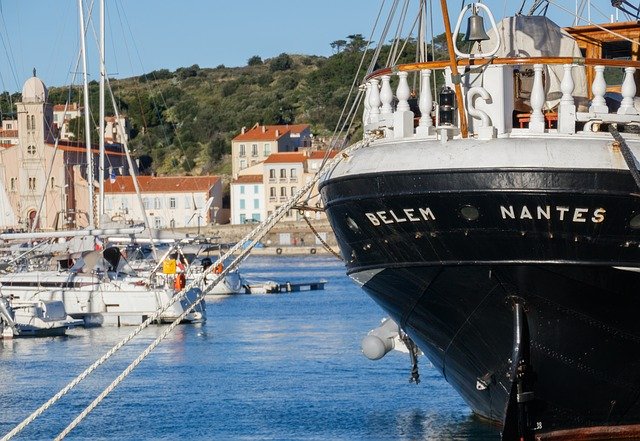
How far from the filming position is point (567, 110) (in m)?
14.1

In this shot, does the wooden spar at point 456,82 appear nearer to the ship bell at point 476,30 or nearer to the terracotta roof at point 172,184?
the ship bell at point 476,30

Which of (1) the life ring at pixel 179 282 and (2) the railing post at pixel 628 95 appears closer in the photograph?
(2) the railing post at pixel 628 95

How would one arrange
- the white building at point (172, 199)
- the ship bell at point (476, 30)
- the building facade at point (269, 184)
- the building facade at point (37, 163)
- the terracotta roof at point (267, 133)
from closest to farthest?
the ship bell at point (476, 30)
the building facade at point (37, 163)
the white building at point (172, 199)
the building facade at point (269, 184)
the terracotta roof at point (267, 133)

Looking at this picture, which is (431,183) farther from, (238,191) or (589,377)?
(238,191)

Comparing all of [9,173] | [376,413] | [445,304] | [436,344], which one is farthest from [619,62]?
[9,173]

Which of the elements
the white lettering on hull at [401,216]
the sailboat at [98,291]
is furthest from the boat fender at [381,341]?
the sailboat at [98,291]

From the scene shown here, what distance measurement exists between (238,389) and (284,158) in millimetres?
115520

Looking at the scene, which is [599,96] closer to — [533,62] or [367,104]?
[533,62]

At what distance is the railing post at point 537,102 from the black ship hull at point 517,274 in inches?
20.3

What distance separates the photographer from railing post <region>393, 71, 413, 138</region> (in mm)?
14797

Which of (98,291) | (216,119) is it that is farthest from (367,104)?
(216,119)

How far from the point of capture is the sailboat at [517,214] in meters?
14.0

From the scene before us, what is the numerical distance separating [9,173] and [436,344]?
11416 cm

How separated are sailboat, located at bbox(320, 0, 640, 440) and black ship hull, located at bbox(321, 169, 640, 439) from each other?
0.6 inches
